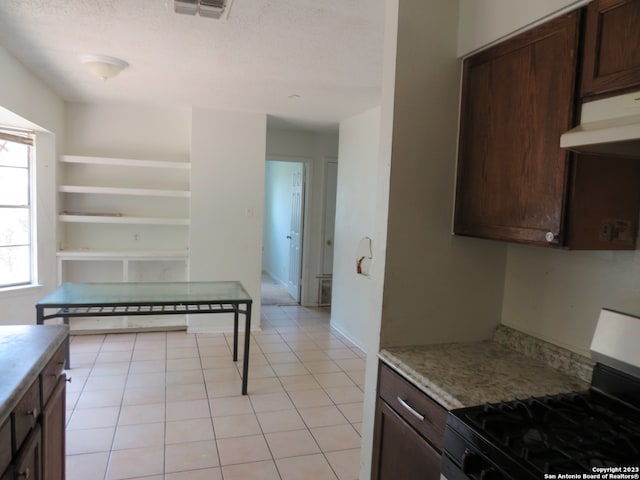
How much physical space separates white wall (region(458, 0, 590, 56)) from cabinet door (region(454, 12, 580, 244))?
0.04 m

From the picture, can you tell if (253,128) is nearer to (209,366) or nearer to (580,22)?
(209,366)

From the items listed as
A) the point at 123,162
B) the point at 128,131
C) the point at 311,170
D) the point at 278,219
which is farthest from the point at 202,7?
the point at 278,219

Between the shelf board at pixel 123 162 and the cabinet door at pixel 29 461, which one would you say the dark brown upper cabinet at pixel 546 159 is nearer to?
the cabinet door at pixel 29 461

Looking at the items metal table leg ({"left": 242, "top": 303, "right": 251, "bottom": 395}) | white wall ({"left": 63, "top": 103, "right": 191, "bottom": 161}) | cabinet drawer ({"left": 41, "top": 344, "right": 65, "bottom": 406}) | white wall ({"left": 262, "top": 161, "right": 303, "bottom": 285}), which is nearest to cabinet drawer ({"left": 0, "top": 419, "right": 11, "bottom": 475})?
cabinet drawer ({"left": 41, "top": 344, "right": 65, "bottom": 406})

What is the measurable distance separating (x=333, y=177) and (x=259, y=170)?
1.60 metres

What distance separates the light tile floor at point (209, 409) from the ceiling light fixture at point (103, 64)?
2367 millimetres

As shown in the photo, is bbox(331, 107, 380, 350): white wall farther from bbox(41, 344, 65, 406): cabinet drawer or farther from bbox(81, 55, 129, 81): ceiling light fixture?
bbox(41, 344, 65, 406): cabinet drawer

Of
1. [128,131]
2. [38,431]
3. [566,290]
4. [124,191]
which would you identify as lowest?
[38,431]

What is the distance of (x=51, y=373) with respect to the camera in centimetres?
166

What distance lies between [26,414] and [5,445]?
17cm

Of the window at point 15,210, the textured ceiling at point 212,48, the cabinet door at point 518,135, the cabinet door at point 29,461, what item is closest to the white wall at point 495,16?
the cabinet door at point 518,135

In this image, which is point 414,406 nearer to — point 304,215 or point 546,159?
point 546,159

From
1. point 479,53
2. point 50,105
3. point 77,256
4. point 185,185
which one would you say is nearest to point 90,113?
point 50,105

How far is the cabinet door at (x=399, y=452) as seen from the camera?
147cm
